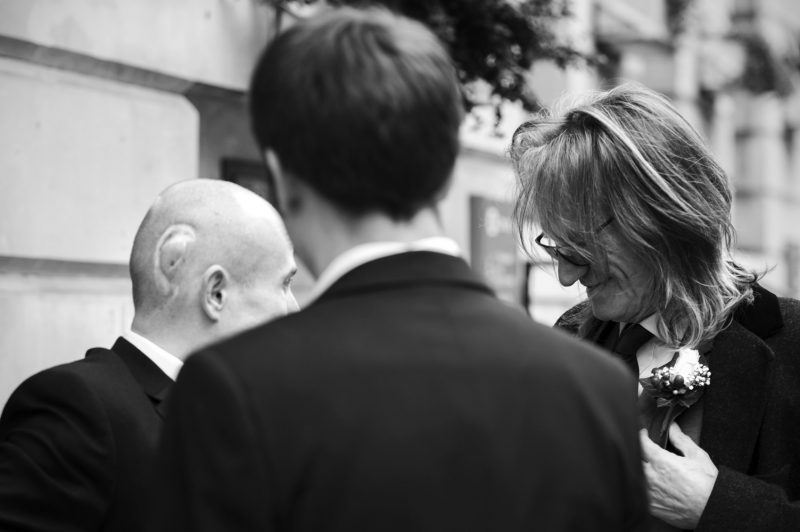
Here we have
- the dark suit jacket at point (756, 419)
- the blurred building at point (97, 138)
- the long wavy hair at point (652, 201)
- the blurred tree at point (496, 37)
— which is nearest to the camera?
the dark suit jacket at point (756, 419)

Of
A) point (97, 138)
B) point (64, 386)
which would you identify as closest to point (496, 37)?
point (97, 138)

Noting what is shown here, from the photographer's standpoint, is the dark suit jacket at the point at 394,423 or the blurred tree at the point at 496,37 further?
the blurred tree at the point at 496,37

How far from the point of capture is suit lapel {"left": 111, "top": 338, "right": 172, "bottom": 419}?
7.71 ft

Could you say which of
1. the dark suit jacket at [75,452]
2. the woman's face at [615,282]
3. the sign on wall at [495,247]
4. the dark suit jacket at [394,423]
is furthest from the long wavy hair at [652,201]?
the sign on wall at [495,247]

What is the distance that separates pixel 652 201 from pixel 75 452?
1181 mm

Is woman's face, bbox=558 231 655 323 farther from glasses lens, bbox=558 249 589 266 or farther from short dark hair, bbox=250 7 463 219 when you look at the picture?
short dark hair, bbox=250 7 463 219

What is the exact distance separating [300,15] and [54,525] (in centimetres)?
358

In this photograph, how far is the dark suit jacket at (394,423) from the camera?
124 centimetres

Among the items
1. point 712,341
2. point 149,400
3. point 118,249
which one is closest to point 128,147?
point 118,249

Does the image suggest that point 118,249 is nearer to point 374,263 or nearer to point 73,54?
point 73,54

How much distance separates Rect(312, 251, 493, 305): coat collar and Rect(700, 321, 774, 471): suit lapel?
3.87 feet

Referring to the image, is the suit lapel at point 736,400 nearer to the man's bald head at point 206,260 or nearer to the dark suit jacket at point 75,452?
the man's bald head at point 206,260

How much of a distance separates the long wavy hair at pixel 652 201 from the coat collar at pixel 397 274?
107 cm

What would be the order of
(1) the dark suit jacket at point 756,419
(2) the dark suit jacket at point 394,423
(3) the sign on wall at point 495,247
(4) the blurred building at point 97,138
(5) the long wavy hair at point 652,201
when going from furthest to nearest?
(3) the sign on wall at point 495,247 < (4) the blurred building at point 97,138 < (5) the long wavy hair at point 652,201 < (1) the dark suit jacket at point 756,419 < (2) the dark suit jacket at point 394,423
